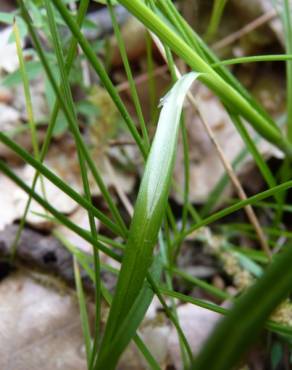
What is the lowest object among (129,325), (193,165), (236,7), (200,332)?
(200,332)

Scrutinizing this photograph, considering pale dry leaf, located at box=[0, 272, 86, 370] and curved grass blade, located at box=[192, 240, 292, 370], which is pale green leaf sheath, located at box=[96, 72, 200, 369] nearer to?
curved grass blade, located at box=[192, 240, 292, 370]

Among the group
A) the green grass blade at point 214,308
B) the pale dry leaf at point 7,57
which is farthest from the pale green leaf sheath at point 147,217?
the pale dry leaf at point 7,57

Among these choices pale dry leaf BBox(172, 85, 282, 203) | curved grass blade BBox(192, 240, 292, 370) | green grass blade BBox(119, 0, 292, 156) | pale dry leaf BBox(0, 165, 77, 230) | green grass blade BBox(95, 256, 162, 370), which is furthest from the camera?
pale dry leaf BBox(172, 85, 282, 203)

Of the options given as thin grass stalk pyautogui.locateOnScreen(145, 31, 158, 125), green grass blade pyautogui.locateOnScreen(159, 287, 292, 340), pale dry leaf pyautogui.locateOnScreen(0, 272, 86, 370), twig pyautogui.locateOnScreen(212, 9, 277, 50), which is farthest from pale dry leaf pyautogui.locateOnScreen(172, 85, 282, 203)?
green grass blade pyautogui.locateOnScreen(159, 287, 292, 340)

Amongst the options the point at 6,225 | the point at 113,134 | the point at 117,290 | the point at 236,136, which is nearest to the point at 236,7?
the point at 236,136

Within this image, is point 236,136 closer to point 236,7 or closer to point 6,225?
point 236,7

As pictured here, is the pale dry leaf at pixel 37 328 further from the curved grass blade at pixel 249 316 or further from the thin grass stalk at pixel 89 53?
the curved grass blade at pixel 249 316
